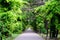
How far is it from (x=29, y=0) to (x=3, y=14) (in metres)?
16.9

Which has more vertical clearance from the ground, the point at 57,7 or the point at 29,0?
the point at 57,7

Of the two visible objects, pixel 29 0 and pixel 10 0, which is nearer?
pixel 10 0

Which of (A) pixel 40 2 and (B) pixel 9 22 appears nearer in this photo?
(B) pixel 9 22

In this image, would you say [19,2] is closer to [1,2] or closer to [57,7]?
[1,2]

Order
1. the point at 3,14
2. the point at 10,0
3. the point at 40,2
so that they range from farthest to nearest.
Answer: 1. the point at 40,2
2. the point at 10,0
3. the point at 3,14

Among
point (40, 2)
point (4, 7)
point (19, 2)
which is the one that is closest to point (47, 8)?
point (19, 2)

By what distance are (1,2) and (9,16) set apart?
2.03m

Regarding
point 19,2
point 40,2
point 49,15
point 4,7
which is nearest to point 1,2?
point 4,7

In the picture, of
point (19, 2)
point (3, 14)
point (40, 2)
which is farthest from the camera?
point (40, 2)

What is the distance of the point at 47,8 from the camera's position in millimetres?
23359

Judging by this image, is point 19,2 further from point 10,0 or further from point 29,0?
point 29,0

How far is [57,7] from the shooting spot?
21328 mm

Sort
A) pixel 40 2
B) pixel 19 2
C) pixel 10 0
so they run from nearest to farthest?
pixel 10 0 < pixel 19 2 < pixel 40 2

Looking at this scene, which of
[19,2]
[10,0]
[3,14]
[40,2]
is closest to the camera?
[3,14]
